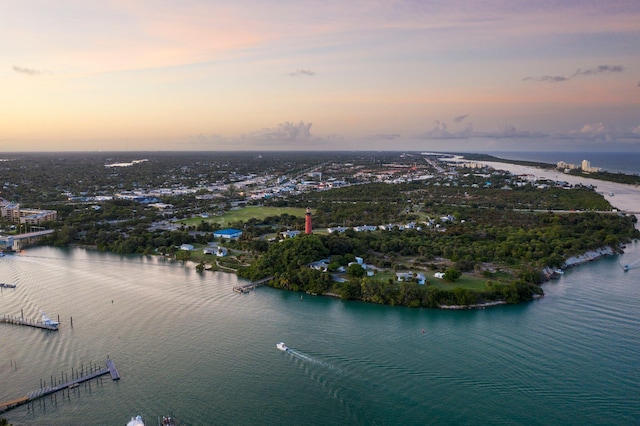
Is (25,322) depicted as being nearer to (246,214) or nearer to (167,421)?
(167,421)

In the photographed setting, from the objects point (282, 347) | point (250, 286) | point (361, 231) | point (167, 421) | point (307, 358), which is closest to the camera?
point (167, 421)

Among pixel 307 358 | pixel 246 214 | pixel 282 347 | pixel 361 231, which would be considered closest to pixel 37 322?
pixel 282 347

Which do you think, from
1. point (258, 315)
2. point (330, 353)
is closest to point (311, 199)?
point (258, 315)

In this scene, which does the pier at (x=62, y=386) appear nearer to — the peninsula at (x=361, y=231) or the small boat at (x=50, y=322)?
the small boat at (x=50, y=322)

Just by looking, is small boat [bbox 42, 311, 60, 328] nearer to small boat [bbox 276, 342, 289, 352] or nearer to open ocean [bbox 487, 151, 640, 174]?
small boat [bbox 276, 342, 289, 352]

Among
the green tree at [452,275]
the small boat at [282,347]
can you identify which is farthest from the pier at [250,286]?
the green tree at [452,275]

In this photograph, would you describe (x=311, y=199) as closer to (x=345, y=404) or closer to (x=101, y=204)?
(x=101, y=204)
